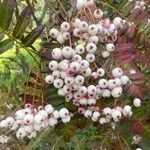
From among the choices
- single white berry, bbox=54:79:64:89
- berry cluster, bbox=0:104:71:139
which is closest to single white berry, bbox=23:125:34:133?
berry cluster, bbox=0:104:71:139

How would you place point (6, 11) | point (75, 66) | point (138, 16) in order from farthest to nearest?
point (138, 16)
point (6, 11)
point (75, 66)

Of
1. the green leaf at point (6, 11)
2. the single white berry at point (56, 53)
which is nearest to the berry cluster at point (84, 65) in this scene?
the single white berry at point (56, 53)

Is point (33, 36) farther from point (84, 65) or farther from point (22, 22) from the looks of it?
point (84, 65)

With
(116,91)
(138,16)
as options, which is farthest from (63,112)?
(138,16)

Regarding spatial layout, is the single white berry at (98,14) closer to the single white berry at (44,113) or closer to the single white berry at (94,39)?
the single white berry at (94,39)

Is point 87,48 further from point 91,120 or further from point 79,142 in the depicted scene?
point 79,142

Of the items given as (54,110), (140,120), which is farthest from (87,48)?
(140,120)

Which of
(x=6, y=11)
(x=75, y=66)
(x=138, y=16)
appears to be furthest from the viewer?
(x=138, y=16)

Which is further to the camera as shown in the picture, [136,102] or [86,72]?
[136,102]
